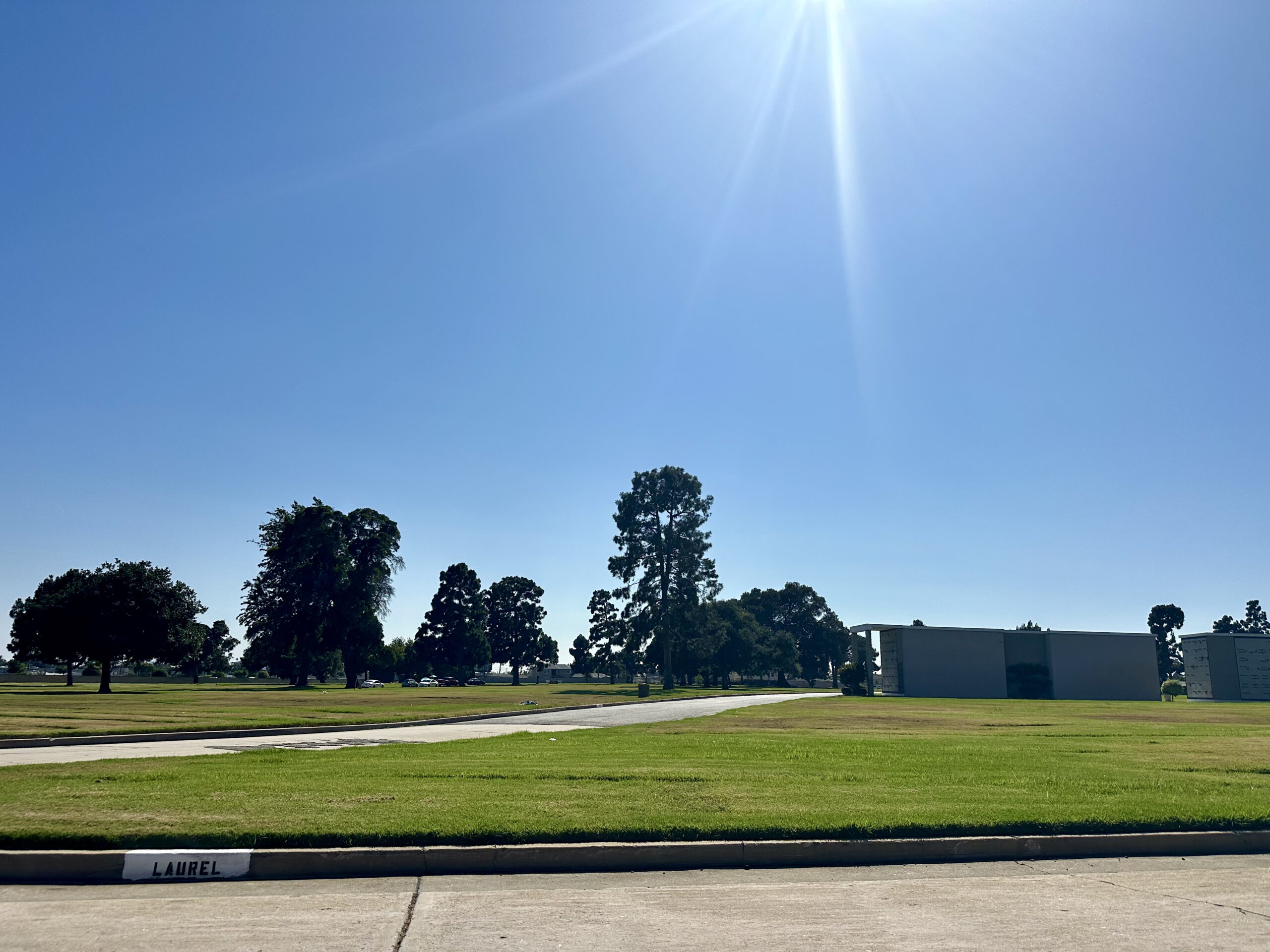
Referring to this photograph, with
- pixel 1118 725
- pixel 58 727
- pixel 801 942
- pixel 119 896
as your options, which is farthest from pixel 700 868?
pixel 1118 725

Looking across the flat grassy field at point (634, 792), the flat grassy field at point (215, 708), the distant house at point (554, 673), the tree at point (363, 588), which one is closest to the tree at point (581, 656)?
the distant house at point (554, 673)

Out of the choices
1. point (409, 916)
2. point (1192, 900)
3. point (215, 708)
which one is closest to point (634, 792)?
point (409, 916)

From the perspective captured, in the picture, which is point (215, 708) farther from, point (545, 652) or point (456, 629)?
point (545, 652)

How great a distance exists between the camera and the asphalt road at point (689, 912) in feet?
19.2

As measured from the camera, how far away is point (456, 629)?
121 metres

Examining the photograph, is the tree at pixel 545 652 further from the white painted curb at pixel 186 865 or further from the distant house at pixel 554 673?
the white painted curb at pixel 186 865

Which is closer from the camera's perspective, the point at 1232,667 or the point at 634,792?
the point at 634,792

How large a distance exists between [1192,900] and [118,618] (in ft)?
210

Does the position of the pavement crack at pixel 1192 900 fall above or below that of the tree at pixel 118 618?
below

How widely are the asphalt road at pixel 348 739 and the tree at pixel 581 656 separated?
378ft

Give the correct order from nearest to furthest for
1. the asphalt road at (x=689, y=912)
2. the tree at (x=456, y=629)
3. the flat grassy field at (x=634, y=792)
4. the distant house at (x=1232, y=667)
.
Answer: the asphalt road at (x=689, y=912) → the flat grassy field at (x=634, y=792) → the distant house at (x=1232, y=667) → the tree at (x=456, y=629)

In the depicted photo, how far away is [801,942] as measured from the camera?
5844 millimetres

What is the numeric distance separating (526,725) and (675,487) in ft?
178

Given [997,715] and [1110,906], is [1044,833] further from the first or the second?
[997,715]
